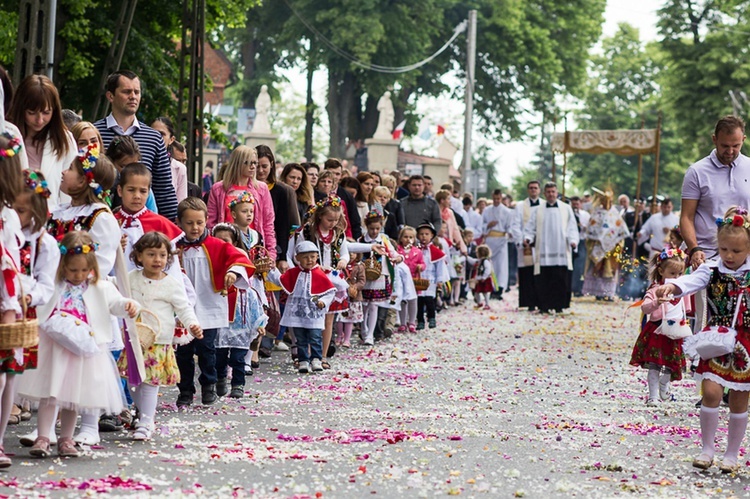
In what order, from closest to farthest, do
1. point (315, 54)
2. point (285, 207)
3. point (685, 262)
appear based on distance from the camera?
point (685, 262)
point (285, 207)
point (315, 54)

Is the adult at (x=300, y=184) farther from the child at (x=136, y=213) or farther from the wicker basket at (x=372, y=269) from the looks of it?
the child at (x=136, y=213)

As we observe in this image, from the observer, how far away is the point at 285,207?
14227mm

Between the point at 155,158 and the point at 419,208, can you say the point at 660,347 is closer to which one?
the point at 155,158

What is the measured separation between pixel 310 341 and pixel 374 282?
11.9ft

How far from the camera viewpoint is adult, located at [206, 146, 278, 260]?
1281 centimetres

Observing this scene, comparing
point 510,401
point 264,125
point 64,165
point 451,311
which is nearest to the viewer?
point 64,165

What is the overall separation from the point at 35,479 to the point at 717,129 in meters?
5.77

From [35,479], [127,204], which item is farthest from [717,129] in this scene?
[35,479]

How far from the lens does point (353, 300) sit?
16078 mm

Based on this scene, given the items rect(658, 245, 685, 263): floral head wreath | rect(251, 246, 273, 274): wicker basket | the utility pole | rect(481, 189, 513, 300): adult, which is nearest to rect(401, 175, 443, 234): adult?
rect(251, 246, 273, 274): wicker basket

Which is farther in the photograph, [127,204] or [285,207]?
[285,207]

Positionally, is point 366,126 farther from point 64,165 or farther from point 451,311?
point 64,165

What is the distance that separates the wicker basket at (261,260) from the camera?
12438 millimetres

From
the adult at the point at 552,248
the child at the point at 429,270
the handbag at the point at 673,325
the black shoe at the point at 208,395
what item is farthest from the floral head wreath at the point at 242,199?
the adult at the point at 552,248
